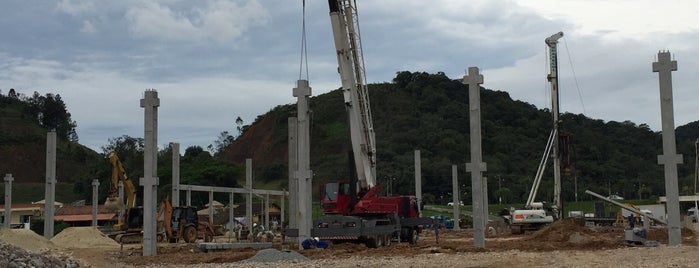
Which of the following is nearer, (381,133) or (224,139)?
(381,133)

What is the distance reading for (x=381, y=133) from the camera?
446ft

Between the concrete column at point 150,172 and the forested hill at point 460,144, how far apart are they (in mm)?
72641

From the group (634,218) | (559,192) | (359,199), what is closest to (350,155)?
(359,199)

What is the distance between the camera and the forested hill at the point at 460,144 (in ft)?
355

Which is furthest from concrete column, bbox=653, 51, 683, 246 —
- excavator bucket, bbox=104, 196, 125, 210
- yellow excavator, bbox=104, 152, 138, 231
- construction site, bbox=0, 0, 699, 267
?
excavator bucket, bbox=104, 196, 125, 210

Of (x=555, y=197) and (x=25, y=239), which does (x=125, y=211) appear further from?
(x=555, y=197)

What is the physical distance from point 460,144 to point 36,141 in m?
68.9

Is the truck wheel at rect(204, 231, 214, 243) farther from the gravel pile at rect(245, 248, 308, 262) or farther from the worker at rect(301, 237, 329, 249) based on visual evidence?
the gravel pile at rect(245, 248, 308, 262)

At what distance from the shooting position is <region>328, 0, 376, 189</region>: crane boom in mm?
29203

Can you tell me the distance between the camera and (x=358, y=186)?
94.4ft

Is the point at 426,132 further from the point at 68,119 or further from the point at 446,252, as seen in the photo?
the point at 446,252

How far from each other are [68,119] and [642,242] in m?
135

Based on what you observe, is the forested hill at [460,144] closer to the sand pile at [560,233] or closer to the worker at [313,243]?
the sand pile at [560,233]

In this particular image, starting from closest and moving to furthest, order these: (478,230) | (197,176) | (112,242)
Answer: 1. (478,230)
2. (112,242)
3. (197,176)
